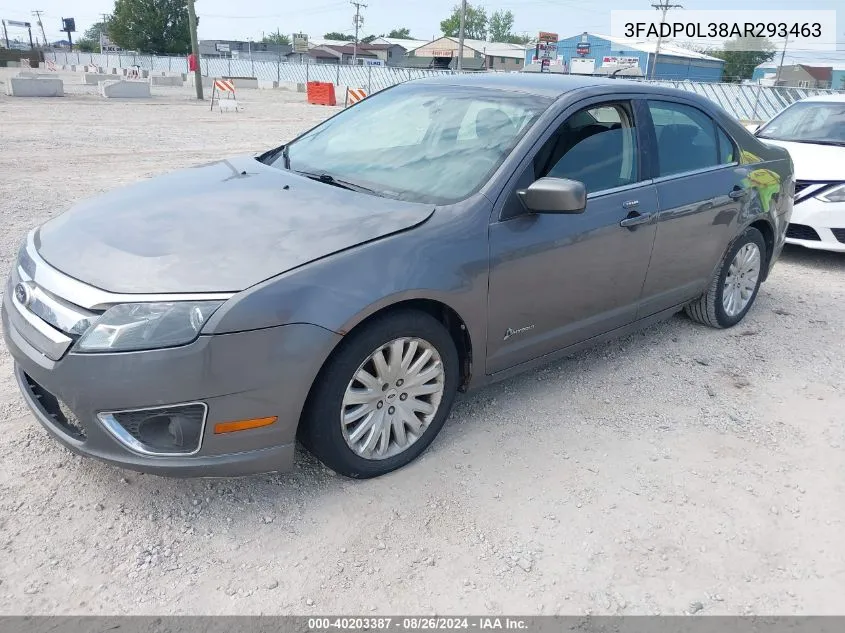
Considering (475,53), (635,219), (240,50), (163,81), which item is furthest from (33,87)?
(240,50)

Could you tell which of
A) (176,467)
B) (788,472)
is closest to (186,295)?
(176,467)

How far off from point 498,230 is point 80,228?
1.81 meters

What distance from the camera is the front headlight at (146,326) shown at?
91.1 inches

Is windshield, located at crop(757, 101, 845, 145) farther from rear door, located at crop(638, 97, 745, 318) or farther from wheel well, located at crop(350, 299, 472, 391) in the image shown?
wheel well, located at crop(350, 299, 472, 391)

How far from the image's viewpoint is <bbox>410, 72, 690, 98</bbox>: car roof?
11.9 feet

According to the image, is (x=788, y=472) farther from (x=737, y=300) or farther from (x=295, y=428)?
(x=295, y=428)

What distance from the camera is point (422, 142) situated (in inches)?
139

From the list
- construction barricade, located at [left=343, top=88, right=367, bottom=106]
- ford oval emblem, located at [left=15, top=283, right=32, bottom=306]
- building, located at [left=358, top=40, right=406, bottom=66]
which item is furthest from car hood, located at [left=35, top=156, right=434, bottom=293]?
building, located at [left=358, top=40, right=406, bottom=66]

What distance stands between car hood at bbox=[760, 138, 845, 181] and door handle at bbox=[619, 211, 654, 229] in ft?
11.7

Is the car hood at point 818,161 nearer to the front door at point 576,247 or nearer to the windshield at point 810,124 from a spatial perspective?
the windshield at point 810,124

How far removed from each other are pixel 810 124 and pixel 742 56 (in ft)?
298

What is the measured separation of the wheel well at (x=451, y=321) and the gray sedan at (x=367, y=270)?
1 cm

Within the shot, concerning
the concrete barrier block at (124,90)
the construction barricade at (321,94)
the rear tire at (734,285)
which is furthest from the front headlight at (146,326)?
the construction barricade at (321,94)

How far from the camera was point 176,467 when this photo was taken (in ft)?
8.00
